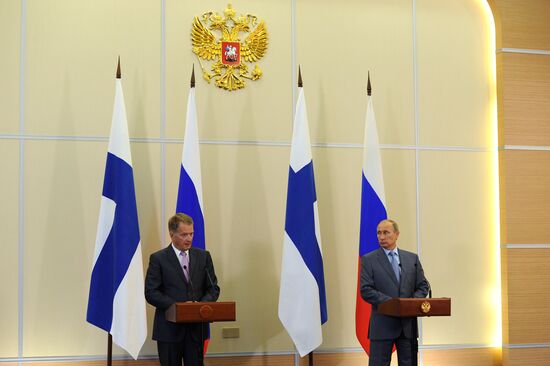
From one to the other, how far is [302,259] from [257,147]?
1.07m

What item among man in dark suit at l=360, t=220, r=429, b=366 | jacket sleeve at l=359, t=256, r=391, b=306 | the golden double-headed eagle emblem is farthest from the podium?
the golden double-headed eagle emblem

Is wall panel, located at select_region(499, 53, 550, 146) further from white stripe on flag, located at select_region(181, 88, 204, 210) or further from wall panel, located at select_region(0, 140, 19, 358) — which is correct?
wall panel, located at select_region(0, 140, 19, 358)

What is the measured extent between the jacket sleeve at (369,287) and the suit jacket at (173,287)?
99 centimetres

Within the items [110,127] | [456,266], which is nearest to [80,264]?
[110,127]

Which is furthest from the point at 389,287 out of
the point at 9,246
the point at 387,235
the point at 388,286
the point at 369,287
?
the point at 9,246

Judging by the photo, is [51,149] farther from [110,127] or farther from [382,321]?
[382,321]

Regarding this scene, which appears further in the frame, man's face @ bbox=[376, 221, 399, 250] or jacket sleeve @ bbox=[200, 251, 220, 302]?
man's face @ bbox=[376, 221, 399, 250]

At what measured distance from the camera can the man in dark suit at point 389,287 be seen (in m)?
5.58

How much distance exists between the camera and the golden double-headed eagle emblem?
670cm

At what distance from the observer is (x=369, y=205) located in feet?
21.3

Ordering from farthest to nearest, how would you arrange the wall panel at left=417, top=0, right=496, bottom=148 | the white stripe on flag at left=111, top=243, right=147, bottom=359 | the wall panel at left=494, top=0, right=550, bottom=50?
the wall panel at left=494, top=0, right=550, bottom=50
the wall panel at left=417, top=0, right=496, bottom=148
the white stripe on flag at left=111, top=243, right=147, bottom=359

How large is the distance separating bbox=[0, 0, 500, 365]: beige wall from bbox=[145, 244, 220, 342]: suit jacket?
38.8 inches

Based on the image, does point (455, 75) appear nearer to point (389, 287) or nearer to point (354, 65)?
point (354, 65)

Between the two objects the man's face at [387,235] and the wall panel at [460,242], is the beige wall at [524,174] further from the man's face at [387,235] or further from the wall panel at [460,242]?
the man's face at [387,235]
